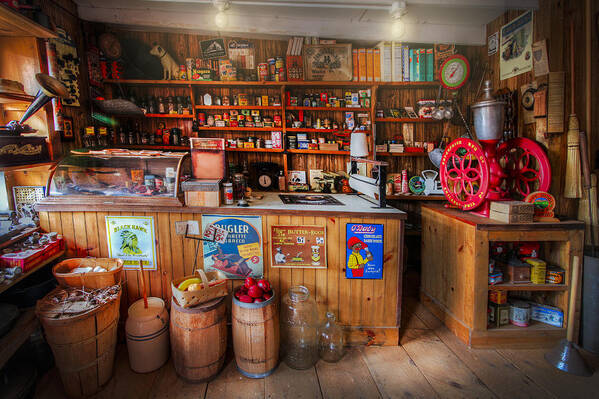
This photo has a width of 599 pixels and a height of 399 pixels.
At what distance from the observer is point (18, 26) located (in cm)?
260

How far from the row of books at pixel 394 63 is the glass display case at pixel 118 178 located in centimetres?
281

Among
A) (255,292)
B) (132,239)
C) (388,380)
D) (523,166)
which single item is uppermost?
(523,166)

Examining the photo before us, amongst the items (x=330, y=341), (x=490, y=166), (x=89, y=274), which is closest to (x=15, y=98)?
(x=89, y=274)

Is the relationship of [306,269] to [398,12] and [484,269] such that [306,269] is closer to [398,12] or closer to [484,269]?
[484,269]

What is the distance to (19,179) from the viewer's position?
290 cm

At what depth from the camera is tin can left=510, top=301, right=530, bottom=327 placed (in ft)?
8.77

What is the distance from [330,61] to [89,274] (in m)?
3.67

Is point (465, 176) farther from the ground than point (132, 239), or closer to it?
farther from the ground

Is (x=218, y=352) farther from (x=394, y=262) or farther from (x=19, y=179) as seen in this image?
(x=19, y=179)

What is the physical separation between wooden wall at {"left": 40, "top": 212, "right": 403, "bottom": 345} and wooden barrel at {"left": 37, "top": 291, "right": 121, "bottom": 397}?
559mm

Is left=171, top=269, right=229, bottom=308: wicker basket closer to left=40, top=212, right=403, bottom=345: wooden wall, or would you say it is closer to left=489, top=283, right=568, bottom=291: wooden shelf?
left=40, top=212, right=403, bottom=345: wooden wall

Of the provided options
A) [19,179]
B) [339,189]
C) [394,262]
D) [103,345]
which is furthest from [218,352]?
[339,189]

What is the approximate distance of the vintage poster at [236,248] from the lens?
2.62 metres

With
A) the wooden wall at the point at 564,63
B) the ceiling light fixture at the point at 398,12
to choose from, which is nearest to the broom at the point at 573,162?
the wooden wall at the point at 564,63
